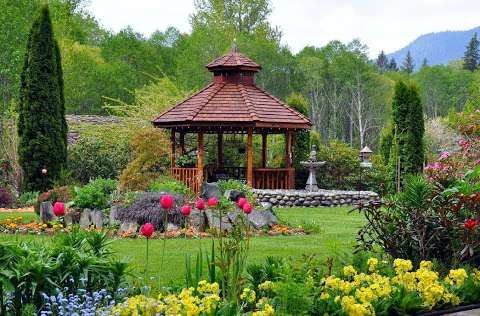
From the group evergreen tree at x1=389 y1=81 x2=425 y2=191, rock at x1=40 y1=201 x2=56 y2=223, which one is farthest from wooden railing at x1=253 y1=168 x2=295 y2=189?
rock at x1=40 y1=201 x2=56 y2=223

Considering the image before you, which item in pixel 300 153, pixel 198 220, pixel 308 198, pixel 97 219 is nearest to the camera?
pixel 198 220

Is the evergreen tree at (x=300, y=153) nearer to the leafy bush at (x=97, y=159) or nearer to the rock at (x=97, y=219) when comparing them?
the leafy bush at (x=97, y=159)

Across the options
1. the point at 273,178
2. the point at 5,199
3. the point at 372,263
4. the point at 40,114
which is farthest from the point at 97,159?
the point at 372,263

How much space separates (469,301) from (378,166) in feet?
58.0

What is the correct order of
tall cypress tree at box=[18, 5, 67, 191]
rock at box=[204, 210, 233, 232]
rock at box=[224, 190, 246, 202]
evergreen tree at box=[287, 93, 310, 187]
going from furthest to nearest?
evergreen tree at box=[287, 93, 310, 187] → tall cypress tree at box=[18, 5, 67, 191] → rock at box=[224, 190, 246, 202] → rock at box=[204, 210, 233, 232]

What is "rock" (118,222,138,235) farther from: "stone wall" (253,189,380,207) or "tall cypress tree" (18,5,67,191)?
"tall cypress tree" (18,5,67,191)

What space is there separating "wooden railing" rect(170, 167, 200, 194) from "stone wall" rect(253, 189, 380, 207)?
1.74 meters

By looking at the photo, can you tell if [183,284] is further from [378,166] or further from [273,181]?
[378,166]

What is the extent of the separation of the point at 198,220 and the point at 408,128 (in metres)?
12.5

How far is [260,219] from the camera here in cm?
1389

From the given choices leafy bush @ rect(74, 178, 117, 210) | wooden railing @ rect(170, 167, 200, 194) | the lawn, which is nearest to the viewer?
the lawn

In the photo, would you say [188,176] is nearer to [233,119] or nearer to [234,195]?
[233,119]

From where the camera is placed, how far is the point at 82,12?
55.7m

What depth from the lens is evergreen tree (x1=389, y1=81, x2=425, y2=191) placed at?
24016 mm
